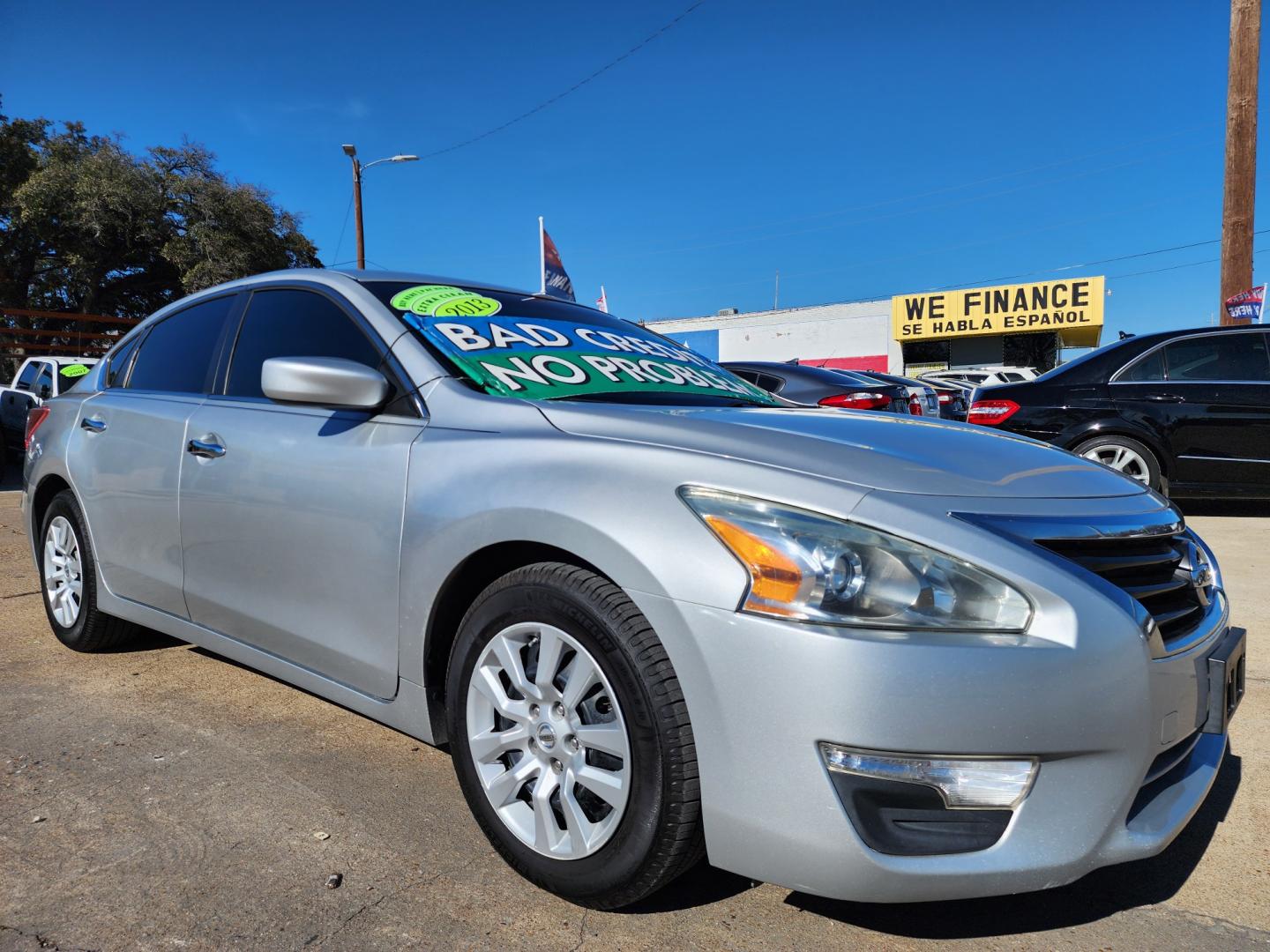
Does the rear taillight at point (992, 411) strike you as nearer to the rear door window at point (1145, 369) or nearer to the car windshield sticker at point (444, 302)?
the rear door window at point (1145, 369)

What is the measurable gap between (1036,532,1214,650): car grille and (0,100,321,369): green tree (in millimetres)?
23587

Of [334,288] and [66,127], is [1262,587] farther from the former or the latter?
[66,127]

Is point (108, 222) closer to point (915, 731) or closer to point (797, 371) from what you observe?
point (797, 371)

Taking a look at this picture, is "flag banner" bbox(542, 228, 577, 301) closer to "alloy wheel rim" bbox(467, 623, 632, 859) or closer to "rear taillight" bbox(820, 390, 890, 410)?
"rear taillight" bbox(820, 390, 890, 410)

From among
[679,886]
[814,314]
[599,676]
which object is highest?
[814,314]

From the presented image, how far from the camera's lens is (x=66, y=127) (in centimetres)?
2484

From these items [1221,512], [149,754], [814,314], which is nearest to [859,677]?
[149,754]

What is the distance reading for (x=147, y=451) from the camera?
3.18 m

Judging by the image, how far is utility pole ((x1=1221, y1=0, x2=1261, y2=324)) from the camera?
944 cm

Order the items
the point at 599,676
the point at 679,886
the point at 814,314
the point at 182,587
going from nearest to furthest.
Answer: the point at 599,676
the point at 679,886
the point at 182,587
the point at 814,314

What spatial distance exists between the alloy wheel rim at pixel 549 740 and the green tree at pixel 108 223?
23075mm

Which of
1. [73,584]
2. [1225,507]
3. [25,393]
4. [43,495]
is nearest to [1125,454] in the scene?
[1225,507]

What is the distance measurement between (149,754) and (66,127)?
28341 mm

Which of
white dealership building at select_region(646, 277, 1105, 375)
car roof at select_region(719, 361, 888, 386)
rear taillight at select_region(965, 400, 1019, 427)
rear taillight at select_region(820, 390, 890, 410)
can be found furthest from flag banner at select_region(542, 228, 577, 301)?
white dealership building at select_region(646, 277, 1105, 375)
